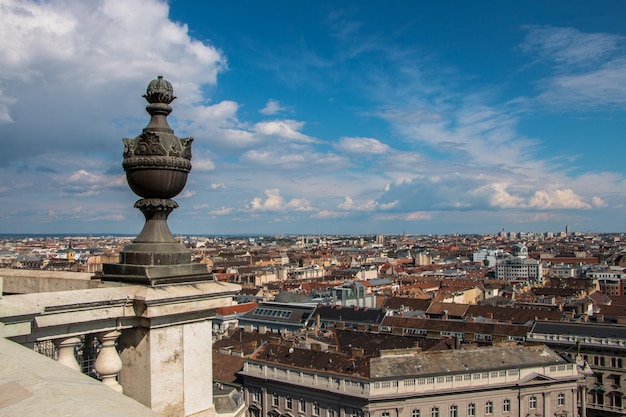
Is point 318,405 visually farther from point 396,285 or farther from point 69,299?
point 396,285

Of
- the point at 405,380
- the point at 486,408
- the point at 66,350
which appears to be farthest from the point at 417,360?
the point at 66,350

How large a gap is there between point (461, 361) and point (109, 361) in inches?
1497

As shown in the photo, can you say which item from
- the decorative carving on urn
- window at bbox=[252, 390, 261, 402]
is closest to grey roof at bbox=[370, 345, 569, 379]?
window at bbox=[252, 390, 261, 402]

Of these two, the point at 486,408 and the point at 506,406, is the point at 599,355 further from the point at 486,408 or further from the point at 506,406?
the point at 486,408

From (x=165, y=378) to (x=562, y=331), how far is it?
189ft

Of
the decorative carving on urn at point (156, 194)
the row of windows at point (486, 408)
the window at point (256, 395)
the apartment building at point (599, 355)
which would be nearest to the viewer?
the decorative carving on urn at point (156, 194)

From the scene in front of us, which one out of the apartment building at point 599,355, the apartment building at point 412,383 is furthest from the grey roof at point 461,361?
the apartment building at point 599,355

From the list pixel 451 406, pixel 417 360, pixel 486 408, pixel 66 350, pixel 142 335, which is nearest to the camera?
pixel 66 350

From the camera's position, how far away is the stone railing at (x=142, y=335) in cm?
434

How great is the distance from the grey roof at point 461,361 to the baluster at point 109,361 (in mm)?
33231

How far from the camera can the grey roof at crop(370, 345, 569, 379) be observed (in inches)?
1468

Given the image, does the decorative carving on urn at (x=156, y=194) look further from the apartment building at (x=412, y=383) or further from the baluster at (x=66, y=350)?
the apartment building at (x=412, y=383)

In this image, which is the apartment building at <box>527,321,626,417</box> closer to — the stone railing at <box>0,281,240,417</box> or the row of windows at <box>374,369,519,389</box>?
the row of windows at <box>374,369,519,389</box>

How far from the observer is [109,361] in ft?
14.9
